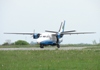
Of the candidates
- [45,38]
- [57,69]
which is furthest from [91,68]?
[45,38]

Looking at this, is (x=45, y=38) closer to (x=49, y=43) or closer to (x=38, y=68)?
(x=49, y=43)

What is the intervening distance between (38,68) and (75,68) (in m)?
1.56

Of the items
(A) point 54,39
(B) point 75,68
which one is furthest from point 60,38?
(B) point 75,68

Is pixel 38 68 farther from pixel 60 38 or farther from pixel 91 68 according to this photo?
pixel 60 38

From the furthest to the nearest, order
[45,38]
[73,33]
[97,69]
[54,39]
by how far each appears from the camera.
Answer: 1. [73,33]
2. [54,39]
3. [45,38]
4. [97,69]

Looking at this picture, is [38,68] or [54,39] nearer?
[38,68]

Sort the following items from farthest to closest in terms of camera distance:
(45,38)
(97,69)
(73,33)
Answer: (73,33) < (45,38) < (97,69)

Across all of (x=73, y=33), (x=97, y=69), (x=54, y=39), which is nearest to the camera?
(x=97, y=69)

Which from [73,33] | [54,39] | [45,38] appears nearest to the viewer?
[45,38]

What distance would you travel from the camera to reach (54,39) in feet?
193

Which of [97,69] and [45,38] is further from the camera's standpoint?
[45,38]

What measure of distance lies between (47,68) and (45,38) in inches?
1616

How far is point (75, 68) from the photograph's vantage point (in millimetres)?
13906

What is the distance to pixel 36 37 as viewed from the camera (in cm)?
5966
